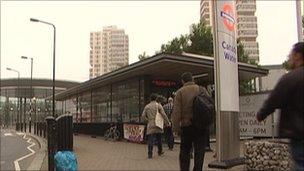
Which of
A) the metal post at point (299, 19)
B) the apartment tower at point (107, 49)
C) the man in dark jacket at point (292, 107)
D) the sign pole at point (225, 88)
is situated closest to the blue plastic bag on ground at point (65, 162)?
the sign pole at point (225, 88)

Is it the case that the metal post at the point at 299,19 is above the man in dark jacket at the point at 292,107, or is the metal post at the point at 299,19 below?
above

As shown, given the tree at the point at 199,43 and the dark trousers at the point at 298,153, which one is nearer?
the dark trousers at the point at 298,153

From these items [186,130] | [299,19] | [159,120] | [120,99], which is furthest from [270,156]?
[120,99]

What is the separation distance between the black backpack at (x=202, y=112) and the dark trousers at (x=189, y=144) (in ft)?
0.50

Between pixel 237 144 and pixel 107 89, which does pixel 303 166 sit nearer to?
pixel 237 144

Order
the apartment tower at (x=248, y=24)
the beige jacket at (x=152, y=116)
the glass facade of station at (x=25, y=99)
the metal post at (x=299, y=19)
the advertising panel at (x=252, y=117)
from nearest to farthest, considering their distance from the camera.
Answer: the metal post at (x=299, y=19), the beige jacket at (x=152, y=116), the advertising panel at (x=252, y=117), the glass facade of station at (x=25, y=99), the apartment tower at (x=248, y=24)

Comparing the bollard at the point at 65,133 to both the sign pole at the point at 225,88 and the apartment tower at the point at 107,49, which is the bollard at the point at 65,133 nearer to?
the sign pole at the point at 225,88

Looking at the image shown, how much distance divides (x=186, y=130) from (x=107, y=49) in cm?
9577

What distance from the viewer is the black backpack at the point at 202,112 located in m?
7.71

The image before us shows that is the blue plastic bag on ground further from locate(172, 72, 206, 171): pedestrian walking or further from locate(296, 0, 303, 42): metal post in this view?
locate(296, 0, 303, 42): metal post

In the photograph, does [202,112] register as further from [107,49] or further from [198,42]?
[107,49]

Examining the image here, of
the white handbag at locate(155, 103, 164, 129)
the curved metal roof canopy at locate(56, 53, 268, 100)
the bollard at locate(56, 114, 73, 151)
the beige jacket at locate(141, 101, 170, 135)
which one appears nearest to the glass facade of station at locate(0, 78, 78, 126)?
the curved metal roof canopy at locate(56, 53, 268, 100)

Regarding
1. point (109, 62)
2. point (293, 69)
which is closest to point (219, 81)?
point (293, 69)

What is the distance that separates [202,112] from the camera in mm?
7734
